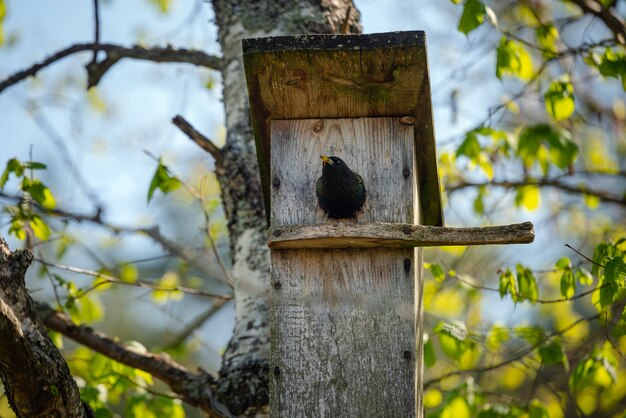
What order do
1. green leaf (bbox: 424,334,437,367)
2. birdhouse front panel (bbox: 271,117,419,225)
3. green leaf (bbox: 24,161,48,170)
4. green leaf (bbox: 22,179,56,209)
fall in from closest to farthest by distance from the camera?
1. birdhouse front panel (bbox: 271,117,419,225)
2. green leaf (bbox: 24,161,48,170)
3. green leaf (bbox: 22,179,56,209)
4. green leaf (bbox: 424,334,437,367)

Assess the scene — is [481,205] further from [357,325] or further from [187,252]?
[357,325]

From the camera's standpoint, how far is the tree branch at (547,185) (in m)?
4.96

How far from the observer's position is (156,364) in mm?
3270

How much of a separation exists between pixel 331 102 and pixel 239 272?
3.26 ft

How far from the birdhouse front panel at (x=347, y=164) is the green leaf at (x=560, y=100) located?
1128 millimetres

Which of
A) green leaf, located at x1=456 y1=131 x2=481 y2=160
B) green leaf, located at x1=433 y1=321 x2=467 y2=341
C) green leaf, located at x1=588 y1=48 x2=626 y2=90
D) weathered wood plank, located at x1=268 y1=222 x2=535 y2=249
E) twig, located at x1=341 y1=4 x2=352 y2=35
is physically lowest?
green leaf, located at x1=433 y1=321 x2=467 y2=341

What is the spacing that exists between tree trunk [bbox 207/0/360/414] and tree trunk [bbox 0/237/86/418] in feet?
3.10

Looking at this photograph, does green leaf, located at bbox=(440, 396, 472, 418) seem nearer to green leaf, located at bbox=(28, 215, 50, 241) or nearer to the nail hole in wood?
the nail hole in wood

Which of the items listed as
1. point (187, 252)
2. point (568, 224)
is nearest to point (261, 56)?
point (187, 252)

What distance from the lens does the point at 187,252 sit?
164 inches

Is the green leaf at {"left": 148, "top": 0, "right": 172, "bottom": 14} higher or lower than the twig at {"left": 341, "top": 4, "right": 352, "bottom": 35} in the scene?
higher

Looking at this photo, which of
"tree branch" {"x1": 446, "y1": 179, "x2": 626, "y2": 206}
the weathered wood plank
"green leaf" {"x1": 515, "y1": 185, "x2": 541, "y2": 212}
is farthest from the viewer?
"tree branch" {"x1": 446, "y1": 179, "x2": 626, "y2": 206}

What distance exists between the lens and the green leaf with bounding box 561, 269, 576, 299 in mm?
3171

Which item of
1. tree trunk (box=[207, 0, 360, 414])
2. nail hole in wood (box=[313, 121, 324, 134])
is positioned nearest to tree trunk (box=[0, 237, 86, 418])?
tree trunk (box=[207, 0, 360, 414])
